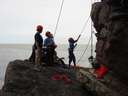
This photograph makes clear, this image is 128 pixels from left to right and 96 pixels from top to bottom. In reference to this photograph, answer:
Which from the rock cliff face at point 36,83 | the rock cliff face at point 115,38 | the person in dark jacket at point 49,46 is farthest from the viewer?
the person in dark jacket at point 49,46

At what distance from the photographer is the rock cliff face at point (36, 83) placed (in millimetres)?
23312

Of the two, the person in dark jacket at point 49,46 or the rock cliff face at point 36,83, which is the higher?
the person in dark jacket at point 49,46

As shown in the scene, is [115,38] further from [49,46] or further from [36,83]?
[49,46]

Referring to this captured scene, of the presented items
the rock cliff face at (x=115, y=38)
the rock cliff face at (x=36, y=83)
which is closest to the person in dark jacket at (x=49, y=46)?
the rock cliff face at (x=36, y=83)

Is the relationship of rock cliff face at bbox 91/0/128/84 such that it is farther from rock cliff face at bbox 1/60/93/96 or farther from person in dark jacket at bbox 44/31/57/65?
person in dark jacket at bbox 44/31/57/65

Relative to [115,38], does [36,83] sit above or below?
below

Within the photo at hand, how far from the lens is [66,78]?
2548 cm

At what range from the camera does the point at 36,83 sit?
24.2 metres

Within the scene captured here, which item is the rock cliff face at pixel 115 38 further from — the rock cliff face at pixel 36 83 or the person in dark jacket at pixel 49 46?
the person in dark jacket at pixel 49 46

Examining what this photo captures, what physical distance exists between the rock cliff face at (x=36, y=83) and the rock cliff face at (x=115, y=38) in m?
4.00

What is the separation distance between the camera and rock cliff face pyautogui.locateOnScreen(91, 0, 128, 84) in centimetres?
1892

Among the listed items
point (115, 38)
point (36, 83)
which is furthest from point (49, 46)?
point (115, 38)

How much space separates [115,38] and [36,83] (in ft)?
24.3

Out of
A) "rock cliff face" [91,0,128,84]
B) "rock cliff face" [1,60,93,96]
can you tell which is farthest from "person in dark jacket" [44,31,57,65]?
"rock cliff face" [91,0,128,84]
